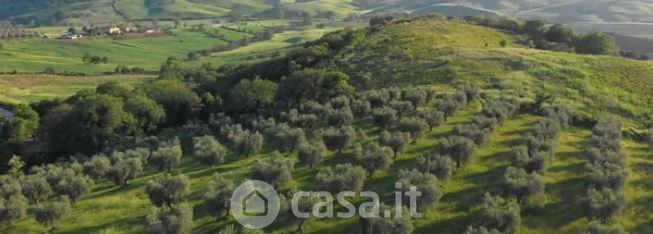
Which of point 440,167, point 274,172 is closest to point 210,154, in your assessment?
point 274,172

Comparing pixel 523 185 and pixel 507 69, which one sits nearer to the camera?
pixel 523 185

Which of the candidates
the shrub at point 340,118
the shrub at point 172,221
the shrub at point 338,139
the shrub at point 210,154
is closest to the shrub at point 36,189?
the shrub at point 210,154

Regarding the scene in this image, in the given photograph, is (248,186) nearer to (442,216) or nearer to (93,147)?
(442,216)

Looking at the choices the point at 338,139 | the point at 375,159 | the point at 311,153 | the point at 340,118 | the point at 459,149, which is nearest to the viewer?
the point at 375,159

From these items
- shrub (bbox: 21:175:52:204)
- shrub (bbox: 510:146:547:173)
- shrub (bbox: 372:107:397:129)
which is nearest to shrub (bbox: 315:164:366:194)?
shrub (bbox: 510:146:547:173)

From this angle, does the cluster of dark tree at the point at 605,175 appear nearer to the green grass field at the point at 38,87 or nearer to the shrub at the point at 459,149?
the shrub at the point at 459,149

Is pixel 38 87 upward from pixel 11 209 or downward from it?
downward

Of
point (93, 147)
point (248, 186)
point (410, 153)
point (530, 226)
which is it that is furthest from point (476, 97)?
point (93, 147)

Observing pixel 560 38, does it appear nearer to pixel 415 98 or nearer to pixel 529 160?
pixel 415 98
